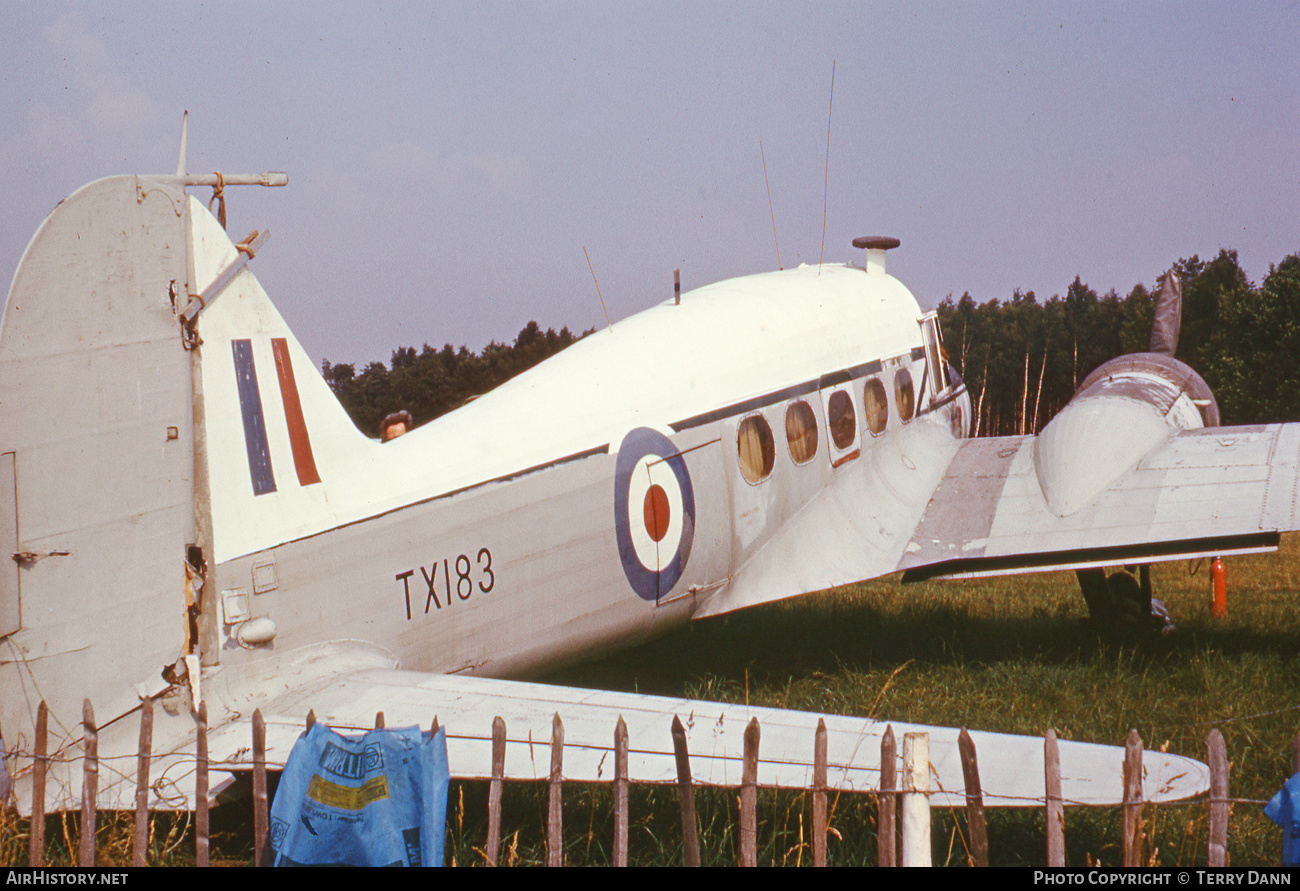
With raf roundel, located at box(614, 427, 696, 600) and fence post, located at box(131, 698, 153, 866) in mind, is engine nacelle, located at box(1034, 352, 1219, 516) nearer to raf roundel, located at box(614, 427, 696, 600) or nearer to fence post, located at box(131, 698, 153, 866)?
raf roundel, located at box(614, 427, 696, 600)

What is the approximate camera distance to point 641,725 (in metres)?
4.32

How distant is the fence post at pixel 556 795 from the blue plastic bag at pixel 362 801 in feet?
1.36

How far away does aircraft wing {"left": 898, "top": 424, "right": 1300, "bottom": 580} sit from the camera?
711cm

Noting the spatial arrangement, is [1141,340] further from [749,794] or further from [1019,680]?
[749,794]

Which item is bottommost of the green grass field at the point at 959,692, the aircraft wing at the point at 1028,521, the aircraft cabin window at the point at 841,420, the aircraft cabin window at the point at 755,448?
the green grass field at the point at 959,692

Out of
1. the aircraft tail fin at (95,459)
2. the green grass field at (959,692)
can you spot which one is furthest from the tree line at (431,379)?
the aircraft tail fin at (95,459)

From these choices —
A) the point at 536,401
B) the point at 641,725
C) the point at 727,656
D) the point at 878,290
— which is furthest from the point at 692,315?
the point at 641,725

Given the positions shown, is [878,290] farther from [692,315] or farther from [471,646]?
[471,646]

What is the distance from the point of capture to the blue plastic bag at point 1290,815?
357cm

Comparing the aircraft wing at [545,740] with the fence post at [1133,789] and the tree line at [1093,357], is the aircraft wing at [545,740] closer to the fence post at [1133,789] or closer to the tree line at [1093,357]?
the fence post at [1133,789]

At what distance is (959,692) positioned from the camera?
8.09m

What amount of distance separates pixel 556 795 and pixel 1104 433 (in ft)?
19.1

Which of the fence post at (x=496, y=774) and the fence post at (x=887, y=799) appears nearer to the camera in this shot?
the fence post at (x=887, y=799)

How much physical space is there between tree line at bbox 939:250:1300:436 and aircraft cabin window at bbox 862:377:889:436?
70.5 ft
